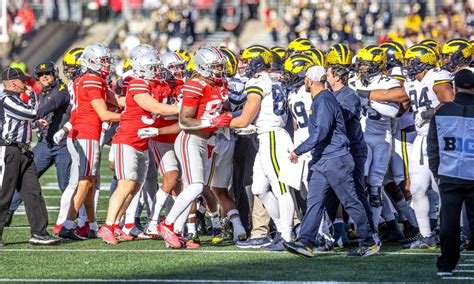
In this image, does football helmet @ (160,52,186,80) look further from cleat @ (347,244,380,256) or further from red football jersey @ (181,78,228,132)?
cleat @ (347,244,380,256)

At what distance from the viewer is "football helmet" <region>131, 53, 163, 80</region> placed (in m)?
10.8

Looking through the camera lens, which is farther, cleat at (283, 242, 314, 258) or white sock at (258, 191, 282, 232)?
white sock at (258, 191, 282, 232)

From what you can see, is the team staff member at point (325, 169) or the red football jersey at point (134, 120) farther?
the red football jersey at point (134, 120)

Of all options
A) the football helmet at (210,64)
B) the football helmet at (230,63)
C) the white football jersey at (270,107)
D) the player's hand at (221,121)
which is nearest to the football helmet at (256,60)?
the football helmet at (230,63)

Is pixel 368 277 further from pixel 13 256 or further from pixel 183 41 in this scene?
pixel 183 41

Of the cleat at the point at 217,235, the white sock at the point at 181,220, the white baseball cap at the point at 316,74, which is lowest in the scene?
the cleat at the point at 217,235

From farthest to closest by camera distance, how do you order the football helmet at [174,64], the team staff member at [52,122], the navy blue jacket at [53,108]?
the team staff member at [52,122] → the navy blue jacket at [53,108] → the football helmet at [174,64]

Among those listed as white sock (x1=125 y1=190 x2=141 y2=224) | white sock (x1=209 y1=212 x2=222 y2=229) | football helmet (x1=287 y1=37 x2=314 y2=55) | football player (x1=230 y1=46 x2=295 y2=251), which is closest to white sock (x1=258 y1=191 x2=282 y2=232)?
football player (x1=230 y1=46 x2=295 y2=251)

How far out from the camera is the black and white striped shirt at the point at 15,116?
418 inches

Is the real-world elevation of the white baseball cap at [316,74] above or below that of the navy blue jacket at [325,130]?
above

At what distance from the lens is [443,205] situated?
893cm

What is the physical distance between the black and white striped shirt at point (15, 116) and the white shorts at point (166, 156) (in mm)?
1252

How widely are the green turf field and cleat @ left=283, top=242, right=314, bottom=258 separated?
0.18 feet

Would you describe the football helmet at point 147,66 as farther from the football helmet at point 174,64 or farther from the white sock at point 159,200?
the white sock at point 159,200
